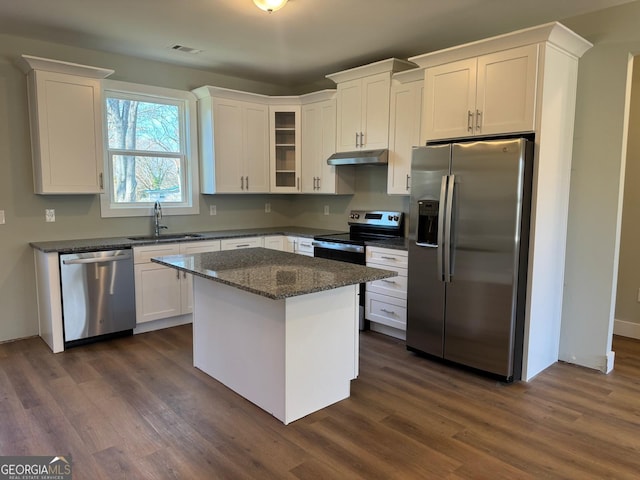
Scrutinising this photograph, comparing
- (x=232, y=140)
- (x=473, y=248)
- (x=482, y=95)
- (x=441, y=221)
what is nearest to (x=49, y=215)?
(x=232, y=140)

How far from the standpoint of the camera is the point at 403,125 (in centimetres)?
407

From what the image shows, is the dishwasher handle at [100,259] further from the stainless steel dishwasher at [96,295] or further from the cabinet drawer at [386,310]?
the cabinet drawer at [386,310]

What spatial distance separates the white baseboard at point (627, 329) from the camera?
4.11 m

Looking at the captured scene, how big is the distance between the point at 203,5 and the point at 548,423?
3.60m

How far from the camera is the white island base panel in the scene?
2.55 metres

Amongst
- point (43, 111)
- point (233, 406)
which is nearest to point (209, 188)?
point (43, 111)

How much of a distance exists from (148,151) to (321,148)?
1.87m

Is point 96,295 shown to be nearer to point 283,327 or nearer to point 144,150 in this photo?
point 144,150

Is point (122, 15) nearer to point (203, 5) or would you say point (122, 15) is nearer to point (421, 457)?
point (203, 5)

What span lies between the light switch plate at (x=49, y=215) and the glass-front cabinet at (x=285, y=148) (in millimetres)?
2296

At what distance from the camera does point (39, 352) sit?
3689mm

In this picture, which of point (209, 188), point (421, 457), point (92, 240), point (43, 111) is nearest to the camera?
point (421, 457)

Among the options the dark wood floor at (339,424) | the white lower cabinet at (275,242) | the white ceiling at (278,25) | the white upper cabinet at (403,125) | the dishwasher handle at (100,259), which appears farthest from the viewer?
the white lower cabinet at (275,242)

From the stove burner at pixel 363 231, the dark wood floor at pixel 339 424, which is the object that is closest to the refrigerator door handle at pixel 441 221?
the dark wood floor at pixel 339 424
